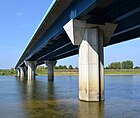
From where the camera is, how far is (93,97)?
894 inches

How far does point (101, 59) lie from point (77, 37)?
2.89 meters

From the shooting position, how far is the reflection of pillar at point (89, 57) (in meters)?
22.8

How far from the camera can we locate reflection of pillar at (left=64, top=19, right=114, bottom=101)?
899 inches

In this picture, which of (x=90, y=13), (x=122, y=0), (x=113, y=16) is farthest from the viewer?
(x=113, y=16)

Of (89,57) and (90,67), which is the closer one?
Answer: (90,67)

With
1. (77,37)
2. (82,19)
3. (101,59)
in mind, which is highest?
(82,19)

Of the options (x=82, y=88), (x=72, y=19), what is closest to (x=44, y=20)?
(x=72, y=19)

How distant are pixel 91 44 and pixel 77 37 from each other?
1332 mm

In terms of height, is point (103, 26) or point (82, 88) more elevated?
point (103, 26)

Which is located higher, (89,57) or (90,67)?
(89,57)

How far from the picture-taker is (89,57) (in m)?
23.1

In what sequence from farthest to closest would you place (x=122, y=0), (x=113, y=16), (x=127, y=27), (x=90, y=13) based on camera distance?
1. (x=127, y=27)
2. (x=113, y=16)
3. (x=90, y=13)
4. (x=122, y=0)

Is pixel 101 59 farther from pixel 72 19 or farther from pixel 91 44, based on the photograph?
pixel 72 19

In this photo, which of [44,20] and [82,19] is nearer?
[82,19]
